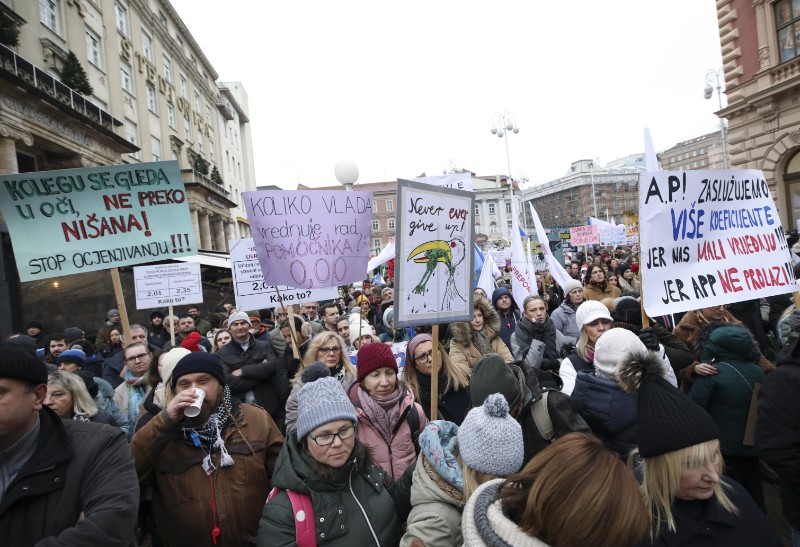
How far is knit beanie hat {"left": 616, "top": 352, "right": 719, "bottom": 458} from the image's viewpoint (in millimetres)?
1656

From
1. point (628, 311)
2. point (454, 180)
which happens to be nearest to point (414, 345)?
point (628, 311)

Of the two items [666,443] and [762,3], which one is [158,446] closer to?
[666,443]

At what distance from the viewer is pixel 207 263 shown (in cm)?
1784

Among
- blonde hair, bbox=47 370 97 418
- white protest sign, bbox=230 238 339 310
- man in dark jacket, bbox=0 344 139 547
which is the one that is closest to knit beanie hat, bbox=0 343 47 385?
man in dark jacket, bbox=0 344 139 547

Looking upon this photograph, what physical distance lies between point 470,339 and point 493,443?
2.69 meters

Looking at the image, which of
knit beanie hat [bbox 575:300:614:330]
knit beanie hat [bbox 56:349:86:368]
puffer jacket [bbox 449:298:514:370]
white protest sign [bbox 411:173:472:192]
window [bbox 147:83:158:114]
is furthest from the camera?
window [bbox 147:83:158:114]

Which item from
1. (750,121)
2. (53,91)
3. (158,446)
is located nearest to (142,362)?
(158,446)

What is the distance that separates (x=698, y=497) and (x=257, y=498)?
→ 203 centimetres

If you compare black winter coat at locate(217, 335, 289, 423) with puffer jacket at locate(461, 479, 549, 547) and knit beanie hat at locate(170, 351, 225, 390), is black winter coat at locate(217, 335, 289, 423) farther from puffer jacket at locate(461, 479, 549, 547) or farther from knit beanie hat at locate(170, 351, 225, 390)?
puffer jacket at locate(461, 479, 549, 547)

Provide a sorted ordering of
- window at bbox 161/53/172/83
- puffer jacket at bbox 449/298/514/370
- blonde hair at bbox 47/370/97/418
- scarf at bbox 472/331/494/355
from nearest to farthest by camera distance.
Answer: blonde hair at bbox 47/370/97/418 → puffer jacket at bbox 449/298/514/370 → scarf at bbox 472/331/494/355 → window at bbox 161/53/172/83

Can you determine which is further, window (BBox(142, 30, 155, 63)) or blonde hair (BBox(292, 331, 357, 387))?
window (BBox(142, 30, 155, 63))

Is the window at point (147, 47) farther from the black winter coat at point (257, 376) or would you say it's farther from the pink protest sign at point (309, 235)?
the pink protest sign at point (309, 235)

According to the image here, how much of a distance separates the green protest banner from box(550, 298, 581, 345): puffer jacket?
451 cm

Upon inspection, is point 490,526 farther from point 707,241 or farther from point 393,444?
point 707,241
